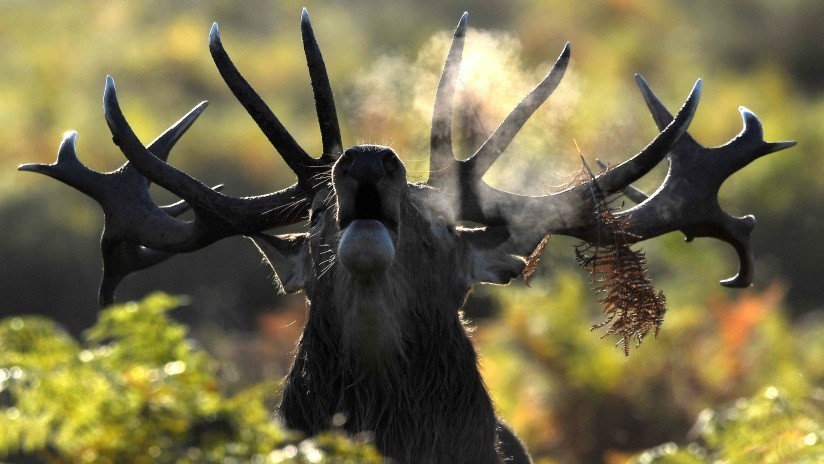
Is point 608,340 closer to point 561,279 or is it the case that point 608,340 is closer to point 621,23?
point 561,279

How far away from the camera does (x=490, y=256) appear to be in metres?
6.76

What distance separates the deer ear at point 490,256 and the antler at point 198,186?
0.75 meters

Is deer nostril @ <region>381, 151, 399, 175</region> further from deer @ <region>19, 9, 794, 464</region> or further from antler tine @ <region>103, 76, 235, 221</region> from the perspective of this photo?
antler tine @ <region>103, 76, 235, 221</region>

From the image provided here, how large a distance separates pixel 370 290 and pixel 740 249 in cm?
209

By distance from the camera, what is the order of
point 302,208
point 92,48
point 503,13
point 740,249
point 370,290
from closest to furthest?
point 370,290, point 302,208, point 740,249, point 92,48, point 503,13

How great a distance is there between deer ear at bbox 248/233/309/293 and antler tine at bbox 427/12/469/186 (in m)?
0.67

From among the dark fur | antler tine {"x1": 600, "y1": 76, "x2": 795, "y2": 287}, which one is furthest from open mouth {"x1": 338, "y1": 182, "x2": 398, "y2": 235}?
antler tine {"x1": 600, "y1": 76, "x2": 795, "y2": 287}

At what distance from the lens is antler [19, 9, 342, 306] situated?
652 cm

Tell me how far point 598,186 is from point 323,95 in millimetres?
1260

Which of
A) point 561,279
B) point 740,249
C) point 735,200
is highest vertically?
point 735,200

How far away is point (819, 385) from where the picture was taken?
13781mm

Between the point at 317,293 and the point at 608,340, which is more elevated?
the point at 608,340

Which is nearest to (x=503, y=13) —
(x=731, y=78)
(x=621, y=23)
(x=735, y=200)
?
(x=621, y=23)

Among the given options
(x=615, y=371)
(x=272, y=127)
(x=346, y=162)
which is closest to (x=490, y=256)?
(x=272, y=127)
